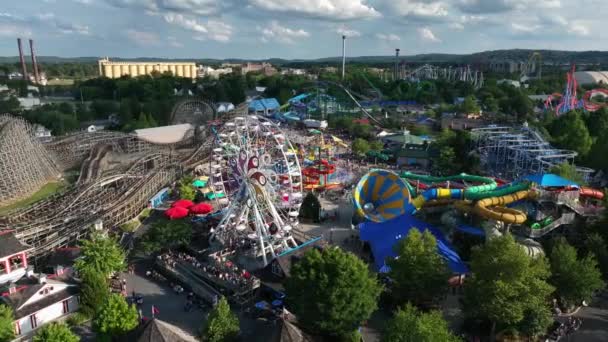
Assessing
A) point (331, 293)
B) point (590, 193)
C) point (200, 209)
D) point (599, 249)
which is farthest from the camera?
point (200, 209)

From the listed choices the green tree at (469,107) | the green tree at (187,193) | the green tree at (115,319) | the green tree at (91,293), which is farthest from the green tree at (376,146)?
the green tree at (115,319)

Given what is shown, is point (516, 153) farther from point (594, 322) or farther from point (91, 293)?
point (91, 293)

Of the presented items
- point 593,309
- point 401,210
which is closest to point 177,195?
point 401,210

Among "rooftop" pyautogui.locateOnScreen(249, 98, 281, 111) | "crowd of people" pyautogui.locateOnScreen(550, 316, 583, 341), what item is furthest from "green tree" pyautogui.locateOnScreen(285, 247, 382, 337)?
"rooftop" pyautogui.locateOnScreen(249, 98, 281, 111)

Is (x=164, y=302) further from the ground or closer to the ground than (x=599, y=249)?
closer to the ground

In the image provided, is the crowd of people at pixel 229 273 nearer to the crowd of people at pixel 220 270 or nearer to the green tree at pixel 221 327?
the crowd of people at pixel 220 270

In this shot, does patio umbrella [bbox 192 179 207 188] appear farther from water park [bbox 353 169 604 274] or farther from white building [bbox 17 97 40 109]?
white building [bbox 17 97 40 109]

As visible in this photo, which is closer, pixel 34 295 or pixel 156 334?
pixel 156 334

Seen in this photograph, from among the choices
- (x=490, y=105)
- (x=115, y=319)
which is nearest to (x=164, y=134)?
(x=115, y=319)
